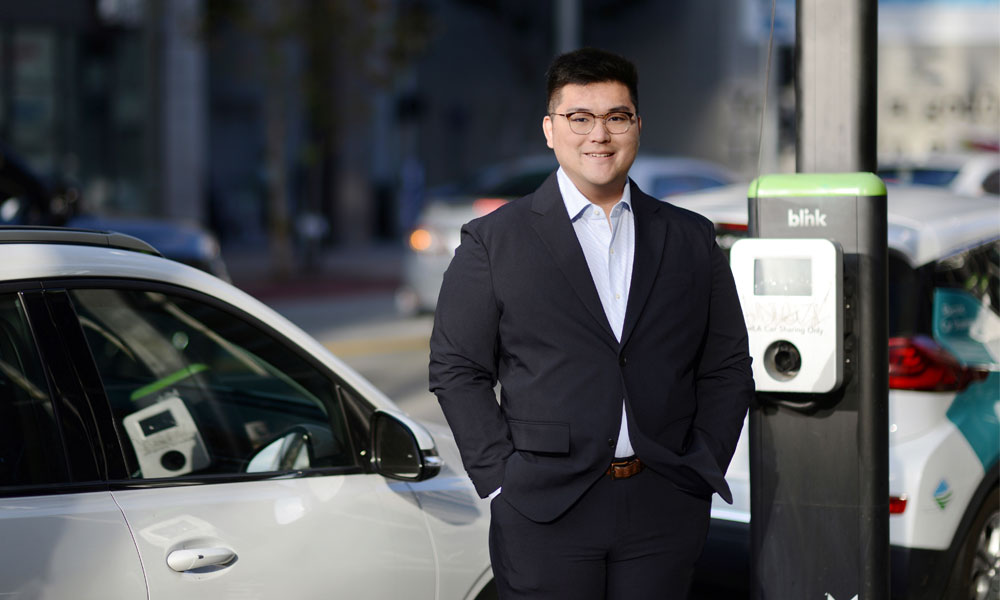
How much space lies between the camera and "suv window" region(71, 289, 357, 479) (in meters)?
3.50

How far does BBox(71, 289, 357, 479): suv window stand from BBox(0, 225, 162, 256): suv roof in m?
0.13

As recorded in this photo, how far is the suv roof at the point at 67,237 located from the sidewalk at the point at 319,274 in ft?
46.5

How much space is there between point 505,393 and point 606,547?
0.38 metres

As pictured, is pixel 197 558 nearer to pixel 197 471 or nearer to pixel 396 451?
pixel 396 451

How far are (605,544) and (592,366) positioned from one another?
0.37 m

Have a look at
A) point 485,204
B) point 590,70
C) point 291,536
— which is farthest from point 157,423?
point 485,204

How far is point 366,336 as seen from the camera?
1359 cm

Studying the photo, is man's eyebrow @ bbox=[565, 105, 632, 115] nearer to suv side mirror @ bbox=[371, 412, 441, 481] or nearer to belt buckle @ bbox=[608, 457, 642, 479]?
belt buckle @ bbox=[608, 457, 642, 479]

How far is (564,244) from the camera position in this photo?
A: 9.52 feet

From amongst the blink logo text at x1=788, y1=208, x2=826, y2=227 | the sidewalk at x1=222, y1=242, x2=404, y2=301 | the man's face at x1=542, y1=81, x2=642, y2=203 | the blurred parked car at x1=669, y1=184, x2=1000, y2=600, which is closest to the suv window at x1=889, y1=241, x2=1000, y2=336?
the blurred parked car at x1=669, y1=184, x2=1000, y2=600

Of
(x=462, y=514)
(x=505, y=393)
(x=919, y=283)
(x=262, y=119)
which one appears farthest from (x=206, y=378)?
(x=262, y=119)

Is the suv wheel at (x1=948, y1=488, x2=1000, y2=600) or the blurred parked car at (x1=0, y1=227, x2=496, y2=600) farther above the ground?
the blurred parked car at (x1=0, y1=227, x2=496, y2=600)

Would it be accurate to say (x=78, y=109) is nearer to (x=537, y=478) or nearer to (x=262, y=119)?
(x=262, y=119)

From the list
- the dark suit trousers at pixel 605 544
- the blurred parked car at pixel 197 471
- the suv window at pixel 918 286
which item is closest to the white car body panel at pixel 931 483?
the suv window at pixel 918 286
